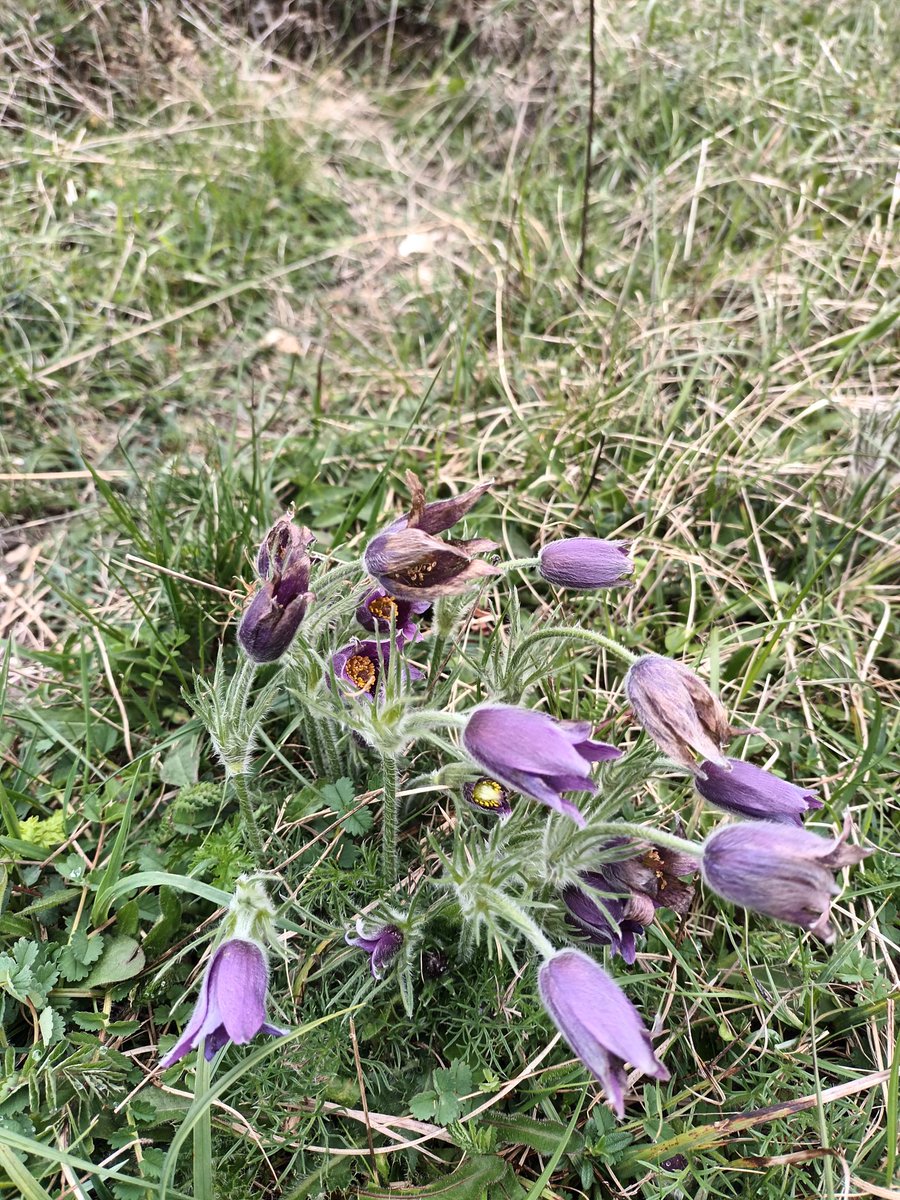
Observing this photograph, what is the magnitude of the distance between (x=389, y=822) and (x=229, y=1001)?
0.37 meters

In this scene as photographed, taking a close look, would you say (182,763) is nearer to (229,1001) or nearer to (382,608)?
(382,608)

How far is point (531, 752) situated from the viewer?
43.9 inches

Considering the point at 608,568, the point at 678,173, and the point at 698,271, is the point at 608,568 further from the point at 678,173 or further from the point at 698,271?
the point at 678,173

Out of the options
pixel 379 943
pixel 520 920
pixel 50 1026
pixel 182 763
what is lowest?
pixel 50 1026

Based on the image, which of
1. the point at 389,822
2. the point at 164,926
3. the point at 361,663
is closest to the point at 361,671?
the point at 361,663

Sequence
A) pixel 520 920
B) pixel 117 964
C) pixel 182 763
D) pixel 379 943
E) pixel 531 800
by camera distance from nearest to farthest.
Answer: pixel 520 920 → pixel 531 800 → pixel 379 943 → pixel 117 964 → pixel 182 763

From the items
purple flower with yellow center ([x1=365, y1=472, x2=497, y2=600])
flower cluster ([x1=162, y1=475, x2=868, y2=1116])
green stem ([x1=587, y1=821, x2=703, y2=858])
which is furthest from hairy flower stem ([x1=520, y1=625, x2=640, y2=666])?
green stem ([x1=587, y1=821, x2=703, y2=858])

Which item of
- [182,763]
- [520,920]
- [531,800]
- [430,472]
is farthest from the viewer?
[430,472]

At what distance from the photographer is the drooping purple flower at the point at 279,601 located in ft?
4.08

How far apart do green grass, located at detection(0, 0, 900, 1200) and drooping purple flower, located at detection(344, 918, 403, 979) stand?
0.29 feet

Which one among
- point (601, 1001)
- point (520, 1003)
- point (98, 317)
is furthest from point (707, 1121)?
point (98, 317)

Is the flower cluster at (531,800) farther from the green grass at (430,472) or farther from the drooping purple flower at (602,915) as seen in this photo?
the green grass at (430,472)

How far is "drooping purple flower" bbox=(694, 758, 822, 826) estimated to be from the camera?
1.24 m

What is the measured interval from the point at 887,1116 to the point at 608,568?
936 millimetres
